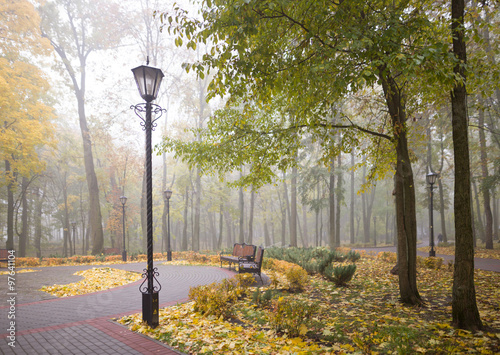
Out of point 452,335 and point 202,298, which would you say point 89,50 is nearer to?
point 202,298

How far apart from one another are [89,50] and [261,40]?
21627 millimetres

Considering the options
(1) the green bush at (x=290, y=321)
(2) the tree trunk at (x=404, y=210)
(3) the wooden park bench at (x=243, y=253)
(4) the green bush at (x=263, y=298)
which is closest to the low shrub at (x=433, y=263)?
(2) the tree trunk at (x=404, y=210)

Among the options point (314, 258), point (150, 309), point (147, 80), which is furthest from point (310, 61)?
point (314, 258)

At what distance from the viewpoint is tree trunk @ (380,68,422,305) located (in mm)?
5320

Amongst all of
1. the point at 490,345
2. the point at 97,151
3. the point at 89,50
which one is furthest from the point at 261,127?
the point at 97,151

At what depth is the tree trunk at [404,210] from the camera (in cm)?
532

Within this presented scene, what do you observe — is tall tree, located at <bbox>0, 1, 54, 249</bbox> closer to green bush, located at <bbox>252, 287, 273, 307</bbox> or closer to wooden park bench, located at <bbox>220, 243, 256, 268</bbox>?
wooden park bench, located at <bbox>220, 243, 256, 268</bbox>

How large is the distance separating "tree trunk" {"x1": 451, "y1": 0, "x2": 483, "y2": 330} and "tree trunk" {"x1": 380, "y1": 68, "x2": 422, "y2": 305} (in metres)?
1.18

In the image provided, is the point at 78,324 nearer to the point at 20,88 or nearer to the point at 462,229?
the point at 462,229

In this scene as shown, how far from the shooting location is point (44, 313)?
17.0 ft

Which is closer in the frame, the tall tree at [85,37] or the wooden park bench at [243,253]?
the wooden park bench at [243,253]

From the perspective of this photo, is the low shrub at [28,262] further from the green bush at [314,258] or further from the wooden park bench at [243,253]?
the green bush at [314,258]

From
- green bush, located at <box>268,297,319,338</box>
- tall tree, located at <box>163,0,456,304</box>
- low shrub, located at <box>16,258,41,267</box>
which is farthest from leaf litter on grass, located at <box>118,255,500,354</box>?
low shrub, located at <box>16,258,41,267</box>

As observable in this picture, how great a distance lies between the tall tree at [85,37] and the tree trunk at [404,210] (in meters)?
19.0
